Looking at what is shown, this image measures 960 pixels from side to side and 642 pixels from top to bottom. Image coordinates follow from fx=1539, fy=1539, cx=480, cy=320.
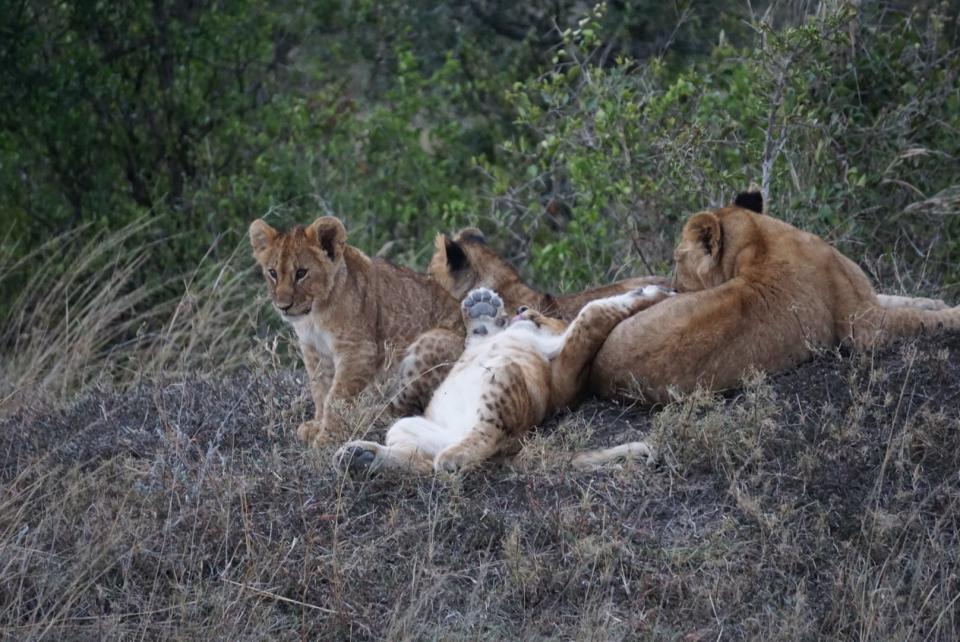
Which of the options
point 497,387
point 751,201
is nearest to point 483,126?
point 751,201

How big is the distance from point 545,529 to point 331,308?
1.62 meters

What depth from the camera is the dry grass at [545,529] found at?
4645 millimetres

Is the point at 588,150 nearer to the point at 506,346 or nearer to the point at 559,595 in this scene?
the point at 506,346

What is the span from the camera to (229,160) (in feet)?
32.6

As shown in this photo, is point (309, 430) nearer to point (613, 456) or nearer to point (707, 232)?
point (613, 456)

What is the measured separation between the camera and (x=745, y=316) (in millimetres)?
5883

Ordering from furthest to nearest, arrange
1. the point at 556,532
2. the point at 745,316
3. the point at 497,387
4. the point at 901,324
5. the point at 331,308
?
1. the point at 331,308
2. the point at 901,324
3. the point at 745,316
4. the point at 497,387
5. the point at 556,532

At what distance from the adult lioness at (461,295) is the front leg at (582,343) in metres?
0.38

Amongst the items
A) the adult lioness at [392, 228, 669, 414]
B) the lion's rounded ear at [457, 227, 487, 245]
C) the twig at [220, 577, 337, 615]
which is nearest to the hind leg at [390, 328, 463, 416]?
the adult lioness at [392, 228, 669, 414]

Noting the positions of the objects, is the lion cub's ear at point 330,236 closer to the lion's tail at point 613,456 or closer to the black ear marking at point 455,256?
the black ear marking at point 455,256

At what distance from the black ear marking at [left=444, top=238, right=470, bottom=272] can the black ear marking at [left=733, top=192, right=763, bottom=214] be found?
124 cm

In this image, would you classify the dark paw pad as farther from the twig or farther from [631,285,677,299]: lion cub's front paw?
the twig

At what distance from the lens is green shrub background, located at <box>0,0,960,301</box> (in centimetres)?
772

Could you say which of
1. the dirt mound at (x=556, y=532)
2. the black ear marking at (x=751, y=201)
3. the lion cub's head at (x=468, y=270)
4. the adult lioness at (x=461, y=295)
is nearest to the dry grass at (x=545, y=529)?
the dirt mound at (x=556, y=532)
